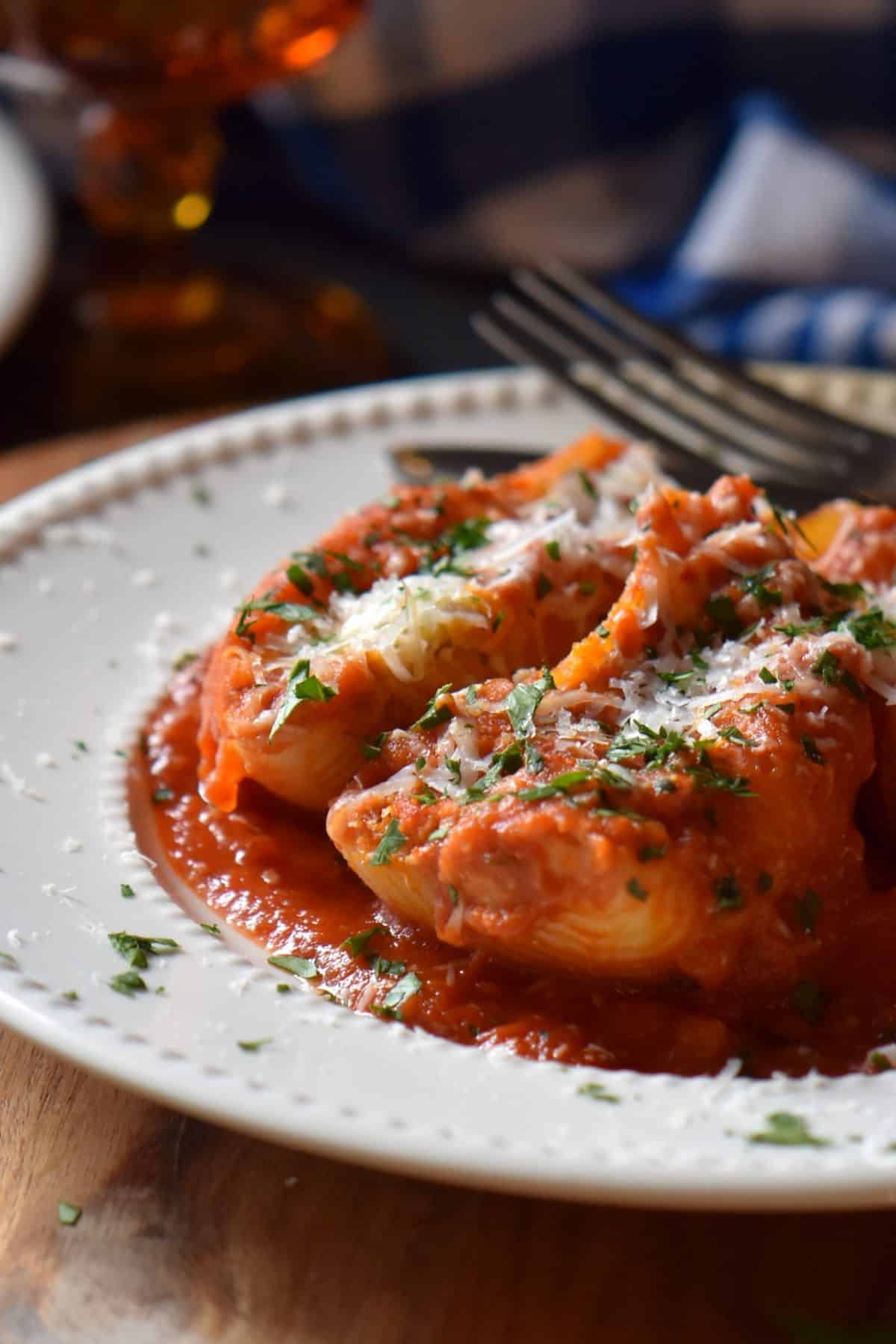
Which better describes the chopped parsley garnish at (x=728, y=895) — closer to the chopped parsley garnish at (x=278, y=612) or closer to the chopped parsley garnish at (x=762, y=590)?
the chopped parsley garnish at (x=762, y=590)

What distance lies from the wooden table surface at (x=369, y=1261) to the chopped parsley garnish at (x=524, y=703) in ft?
2.12

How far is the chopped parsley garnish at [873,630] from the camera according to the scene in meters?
2.64

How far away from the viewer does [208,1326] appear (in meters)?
2.05

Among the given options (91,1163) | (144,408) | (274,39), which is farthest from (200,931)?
(274,39)

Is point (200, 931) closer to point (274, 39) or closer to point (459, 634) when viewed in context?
point (459, 634)

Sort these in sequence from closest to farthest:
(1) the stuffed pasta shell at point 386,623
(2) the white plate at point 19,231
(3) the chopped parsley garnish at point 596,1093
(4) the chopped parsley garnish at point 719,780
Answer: (3) the chopped parsley garnish at point 596,1093 < (4) the chopped parsley garnish at point 719,780 < (1) the stuffed pasta shell at point 386,623 < (2) the white plate at point 19,231

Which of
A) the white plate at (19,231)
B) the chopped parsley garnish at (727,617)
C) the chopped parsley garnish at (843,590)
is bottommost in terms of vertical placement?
the white plate at (19,231)

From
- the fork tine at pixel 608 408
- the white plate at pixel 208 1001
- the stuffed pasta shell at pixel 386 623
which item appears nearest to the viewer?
the white plate at pixel 208 1001

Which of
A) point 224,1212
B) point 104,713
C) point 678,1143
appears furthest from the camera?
point 104,713

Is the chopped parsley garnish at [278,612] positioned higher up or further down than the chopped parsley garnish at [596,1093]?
higher up

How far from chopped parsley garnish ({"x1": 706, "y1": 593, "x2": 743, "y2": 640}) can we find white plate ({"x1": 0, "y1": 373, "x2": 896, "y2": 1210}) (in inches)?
30.7

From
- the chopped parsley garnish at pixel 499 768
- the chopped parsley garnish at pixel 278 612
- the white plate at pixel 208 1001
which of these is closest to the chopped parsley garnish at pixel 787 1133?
the white plate at pixel 208 1001

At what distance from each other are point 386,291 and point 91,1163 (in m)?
4.02

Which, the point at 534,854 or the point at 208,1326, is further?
the point at 534,854
